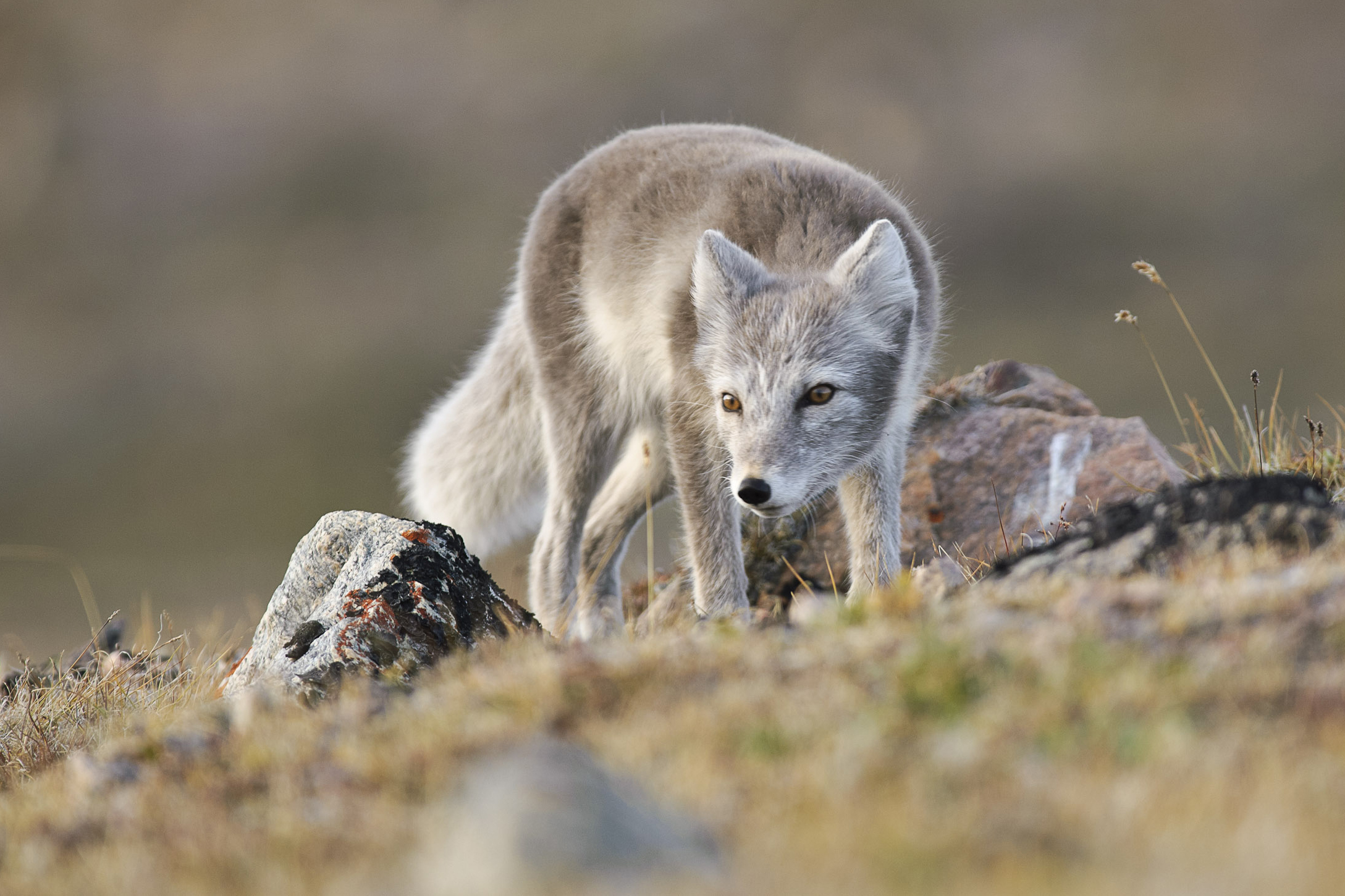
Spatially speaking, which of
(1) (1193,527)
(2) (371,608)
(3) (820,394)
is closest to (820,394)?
(3) (820,394)

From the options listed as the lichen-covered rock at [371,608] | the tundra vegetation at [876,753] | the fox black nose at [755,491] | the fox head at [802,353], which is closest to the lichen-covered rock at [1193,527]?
the tundra vegetation at [876,753]

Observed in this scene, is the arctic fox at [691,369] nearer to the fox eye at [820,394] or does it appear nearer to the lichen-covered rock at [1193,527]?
the fox eye at [820,394]

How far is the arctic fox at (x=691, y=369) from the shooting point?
4.18 m

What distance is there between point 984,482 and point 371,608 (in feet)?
11.3

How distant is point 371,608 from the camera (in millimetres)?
3631

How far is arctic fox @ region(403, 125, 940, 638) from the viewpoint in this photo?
418 cm

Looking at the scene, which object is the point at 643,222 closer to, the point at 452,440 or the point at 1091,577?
the point at 452,440

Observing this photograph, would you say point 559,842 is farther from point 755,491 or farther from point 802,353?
point 802,353

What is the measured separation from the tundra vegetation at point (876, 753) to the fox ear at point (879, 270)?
5.63ft

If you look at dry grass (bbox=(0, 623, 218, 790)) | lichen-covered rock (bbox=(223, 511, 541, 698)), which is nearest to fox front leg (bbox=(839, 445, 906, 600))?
Result: lichen-covered rock (bbox=(223, 511, 541, 698))

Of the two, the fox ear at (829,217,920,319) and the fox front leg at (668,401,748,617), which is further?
the fox front leg at (668,401,748,617)

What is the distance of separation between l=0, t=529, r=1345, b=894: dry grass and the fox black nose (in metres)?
1.17

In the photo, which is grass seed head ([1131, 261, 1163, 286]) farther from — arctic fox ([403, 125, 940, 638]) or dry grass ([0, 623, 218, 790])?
dry grass ([0, 623, 218, 790])

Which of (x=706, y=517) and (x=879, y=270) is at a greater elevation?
(x=879, y=270)
